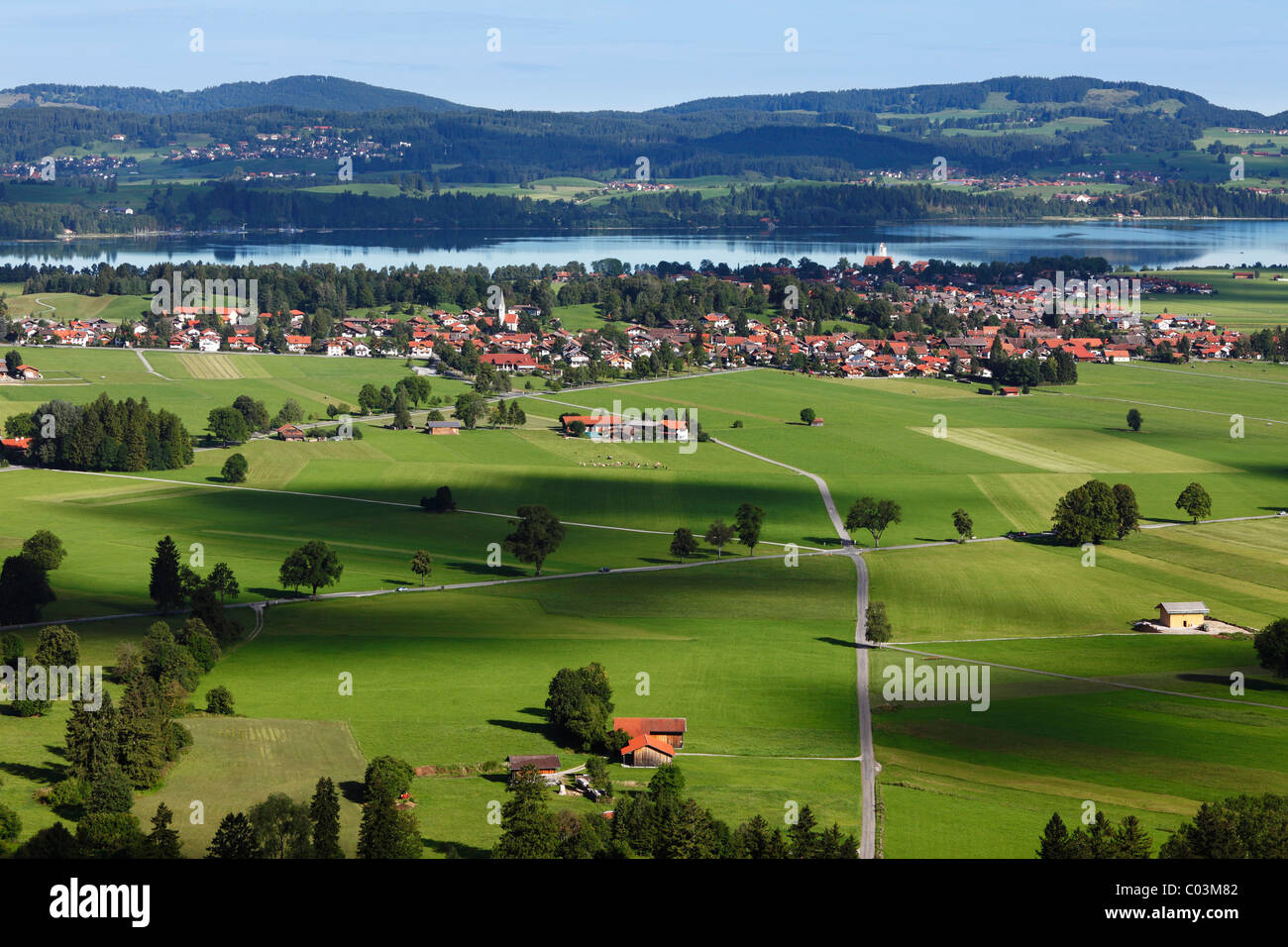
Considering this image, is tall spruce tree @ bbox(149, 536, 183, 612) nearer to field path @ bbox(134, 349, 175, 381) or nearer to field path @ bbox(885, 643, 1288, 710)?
field path @ bbox(885, 643, 1288, 710)

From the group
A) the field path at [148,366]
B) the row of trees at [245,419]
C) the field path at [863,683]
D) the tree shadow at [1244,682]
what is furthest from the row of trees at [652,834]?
the field path at [148,366]

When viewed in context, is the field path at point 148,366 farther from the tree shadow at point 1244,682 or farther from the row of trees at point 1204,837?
the row of trees at point 1204,837

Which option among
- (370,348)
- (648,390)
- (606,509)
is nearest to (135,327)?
(370,348)

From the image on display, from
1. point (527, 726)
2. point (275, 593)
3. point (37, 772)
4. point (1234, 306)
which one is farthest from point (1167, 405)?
point (37, 772)

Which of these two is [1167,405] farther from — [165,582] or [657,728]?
[165,582]
